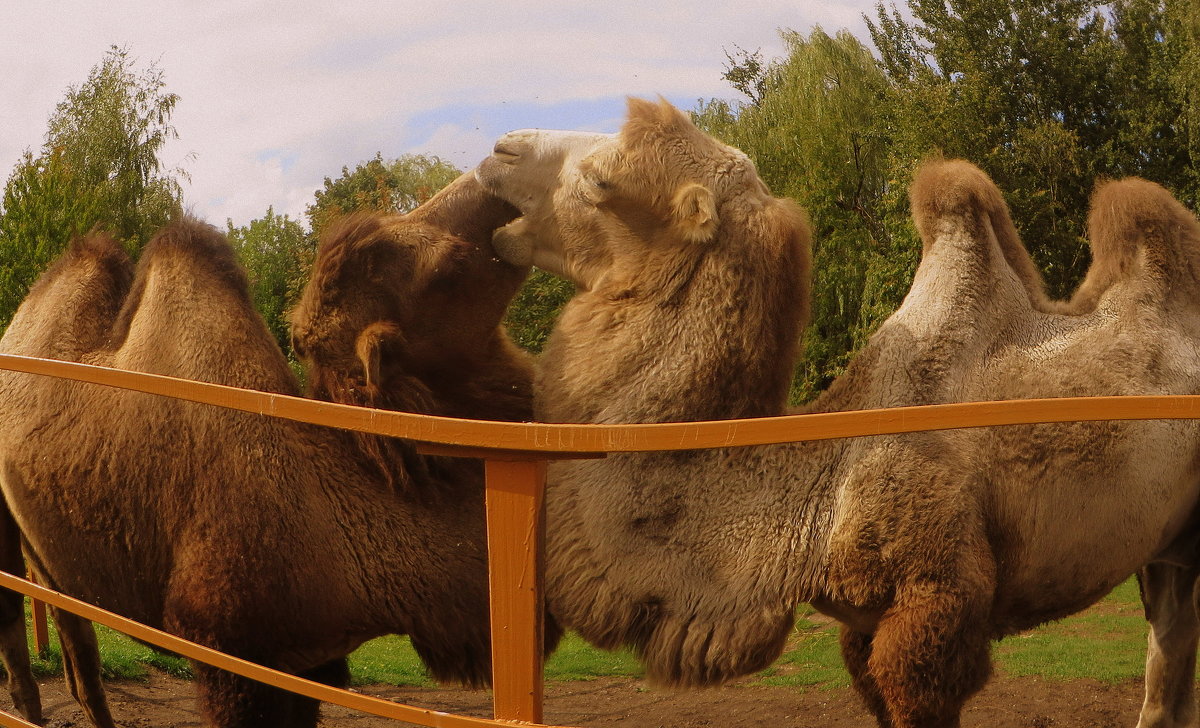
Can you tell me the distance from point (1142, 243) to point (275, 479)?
2801 millimetres

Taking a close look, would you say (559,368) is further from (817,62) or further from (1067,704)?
(817,62)

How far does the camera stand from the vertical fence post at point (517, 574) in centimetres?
218

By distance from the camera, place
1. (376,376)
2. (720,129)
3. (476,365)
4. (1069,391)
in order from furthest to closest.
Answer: (720,129) → (476,365) → (376,376) → (1069,391)

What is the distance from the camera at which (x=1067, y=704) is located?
232 inches

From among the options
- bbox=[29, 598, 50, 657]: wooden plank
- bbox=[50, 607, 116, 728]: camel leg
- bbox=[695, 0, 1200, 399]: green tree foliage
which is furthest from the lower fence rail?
bbox=[695, 0, 1200, 399]: green tree foliage

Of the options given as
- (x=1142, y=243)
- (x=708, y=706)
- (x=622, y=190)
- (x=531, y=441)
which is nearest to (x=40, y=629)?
(x=708, y=706)

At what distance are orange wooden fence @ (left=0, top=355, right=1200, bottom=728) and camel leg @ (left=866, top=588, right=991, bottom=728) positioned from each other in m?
0.86

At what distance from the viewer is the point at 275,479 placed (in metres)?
3.37

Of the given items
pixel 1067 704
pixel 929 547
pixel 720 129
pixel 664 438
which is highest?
pixel 720 129

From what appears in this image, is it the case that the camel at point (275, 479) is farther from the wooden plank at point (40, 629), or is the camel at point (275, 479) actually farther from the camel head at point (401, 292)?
the wooden plank at point (40, 629)

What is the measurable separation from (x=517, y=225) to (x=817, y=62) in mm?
20331

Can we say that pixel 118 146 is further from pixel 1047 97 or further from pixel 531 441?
pixel 531 441

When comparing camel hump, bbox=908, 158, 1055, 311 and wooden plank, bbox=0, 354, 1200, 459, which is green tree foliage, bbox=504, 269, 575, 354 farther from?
wooden plank, bbox=0, 354, 1200, 459

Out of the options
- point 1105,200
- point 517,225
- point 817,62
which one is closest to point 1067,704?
point 1105,200
